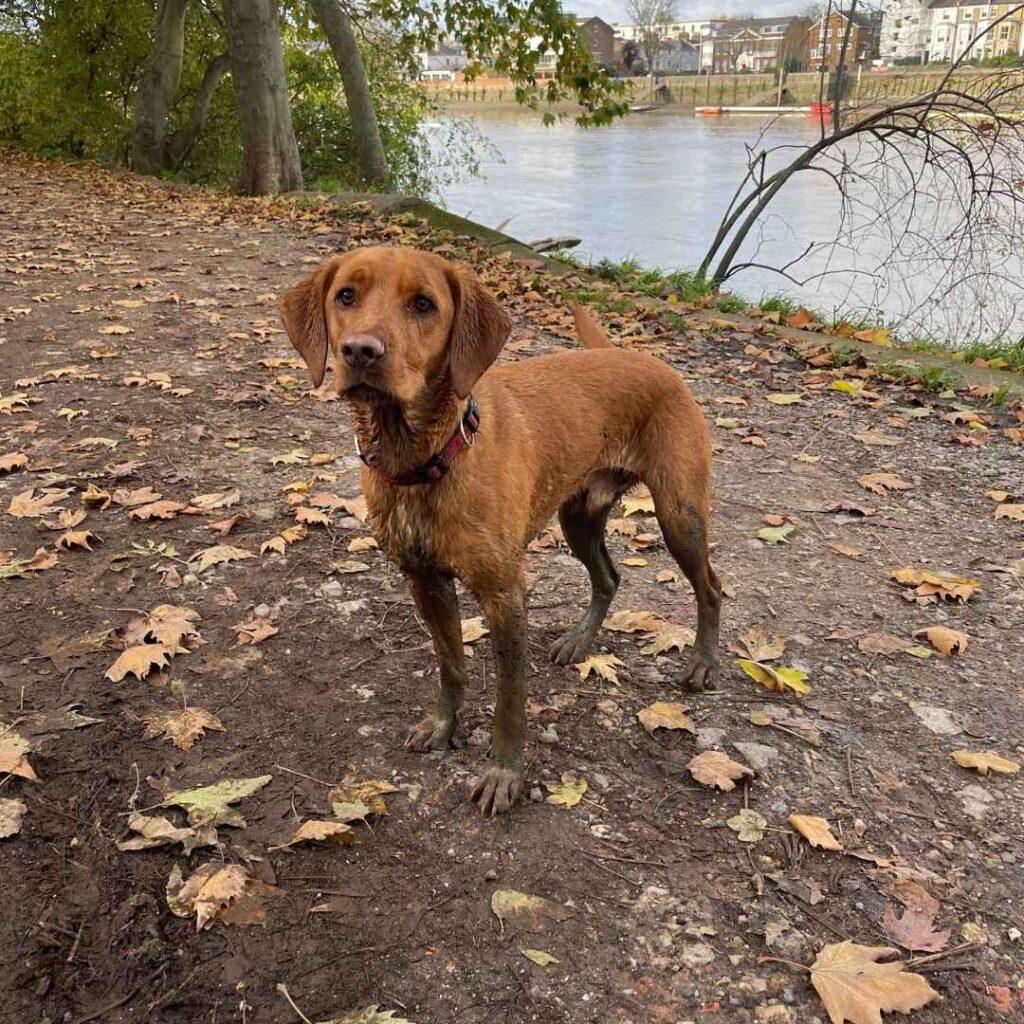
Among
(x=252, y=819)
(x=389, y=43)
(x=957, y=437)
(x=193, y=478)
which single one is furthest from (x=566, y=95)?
(x=252, y=819)

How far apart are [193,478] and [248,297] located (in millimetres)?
4440

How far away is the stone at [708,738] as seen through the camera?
3.15 meters

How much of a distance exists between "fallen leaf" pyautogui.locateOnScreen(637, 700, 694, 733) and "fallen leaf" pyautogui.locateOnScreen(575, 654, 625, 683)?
24 cm

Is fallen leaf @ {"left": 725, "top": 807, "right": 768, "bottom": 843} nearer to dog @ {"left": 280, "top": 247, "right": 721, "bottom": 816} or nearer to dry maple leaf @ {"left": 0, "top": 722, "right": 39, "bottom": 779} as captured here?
dog @ {"left": 280, "top": 247, "right": 721, "bottom": 816}

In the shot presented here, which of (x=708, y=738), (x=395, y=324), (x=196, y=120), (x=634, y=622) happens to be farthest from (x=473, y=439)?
(x=196, y=120)

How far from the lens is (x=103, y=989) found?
2.13 metres

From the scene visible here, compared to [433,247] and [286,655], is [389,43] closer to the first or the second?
[433,247]

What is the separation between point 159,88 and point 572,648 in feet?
61.7

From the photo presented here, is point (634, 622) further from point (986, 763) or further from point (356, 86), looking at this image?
point (356, 86)

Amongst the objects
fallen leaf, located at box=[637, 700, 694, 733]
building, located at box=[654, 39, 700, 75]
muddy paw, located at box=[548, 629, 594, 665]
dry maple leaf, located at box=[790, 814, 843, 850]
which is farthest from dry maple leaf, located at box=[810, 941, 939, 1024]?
building, located at box=[654, 39, 700, 75]

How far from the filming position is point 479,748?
3.12 metres

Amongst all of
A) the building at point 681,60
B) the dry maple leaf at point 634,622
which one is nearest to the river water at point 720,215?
the dry maple leaf at point 634,622

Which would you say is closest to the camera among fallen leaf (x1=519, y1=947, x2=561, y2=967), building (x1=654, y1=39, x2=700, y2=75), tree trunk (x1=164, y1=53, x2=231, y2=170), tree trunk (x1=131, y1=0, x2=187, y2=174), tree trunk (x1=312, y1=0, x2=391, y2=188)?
fallen leaf (x1=519, y1=947, x2=561, y2=967)

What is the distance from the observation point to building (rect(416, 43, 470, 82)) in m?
17.3
